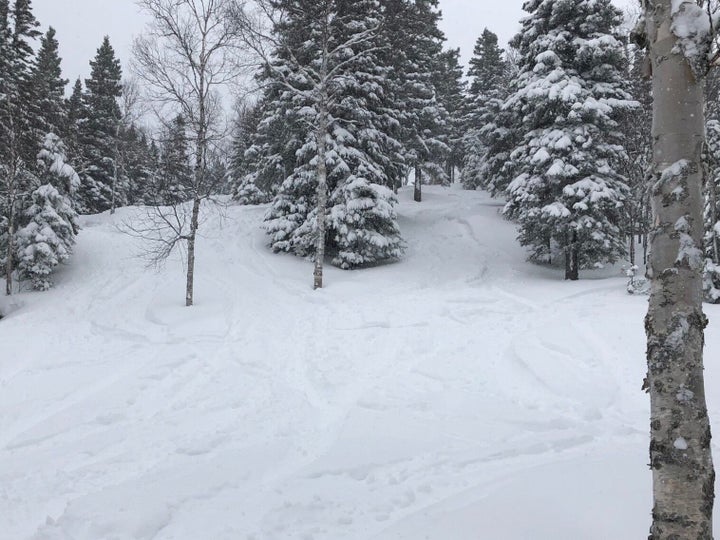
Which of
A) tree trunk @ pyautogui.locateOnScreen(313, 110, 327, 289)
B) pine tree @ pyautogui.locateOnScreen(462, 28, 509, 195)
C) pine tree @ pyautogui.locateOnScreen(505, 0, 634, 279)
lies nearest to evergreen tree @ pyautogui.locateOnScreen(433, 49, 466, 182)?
pine tree @ pyautogui.locateOnScreen(462, 28, 509, 195)

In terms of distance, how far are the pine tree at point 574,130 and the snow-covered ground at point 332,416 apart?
227 centimetres

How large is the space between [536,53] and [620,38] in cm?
273

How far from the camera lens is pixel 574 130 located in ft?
50.3

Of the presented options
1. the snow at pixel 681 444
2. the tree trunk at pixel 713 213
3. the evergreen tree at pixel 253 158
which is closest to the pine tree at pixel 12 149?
the evergreen tree at pixel 253 158

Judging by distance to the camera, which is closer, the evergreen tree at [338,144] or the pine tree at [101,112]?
the evergreen tree at [338,144]

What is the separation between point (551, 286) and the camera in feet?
49.0

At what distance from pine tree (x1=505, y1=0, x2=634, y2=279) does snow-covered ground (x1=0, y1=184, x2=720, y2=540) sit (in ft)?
7.44

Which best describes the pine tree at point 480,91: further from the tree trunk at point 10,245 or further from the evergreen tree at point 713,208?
the tree trunk at point 10,245

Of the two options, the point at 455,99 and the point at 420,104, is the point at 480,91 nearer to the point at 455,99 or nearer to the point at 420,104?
the point at 455,99

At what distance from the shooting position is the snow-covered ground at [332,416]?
381cm

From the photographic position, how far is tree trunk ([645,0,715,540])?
2209 mm

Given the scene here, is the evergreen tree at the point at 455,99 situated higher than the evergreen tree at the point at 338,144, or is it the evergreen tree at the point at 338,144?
the evergreen tree at the point at 455,99

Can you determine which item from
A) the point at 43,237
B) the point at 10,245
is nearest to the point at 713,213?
the point at 43,237

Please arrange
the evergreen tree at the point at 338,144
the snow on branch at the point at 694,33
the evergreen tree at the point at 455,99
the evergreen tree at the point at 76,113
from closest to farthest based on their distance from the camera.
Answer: the snow on branch at the point at 694,33, the evergreen tree at the point at 338,144, the evergreen tree at the point at 76,113, the evergreen tree at the point at 455,99
